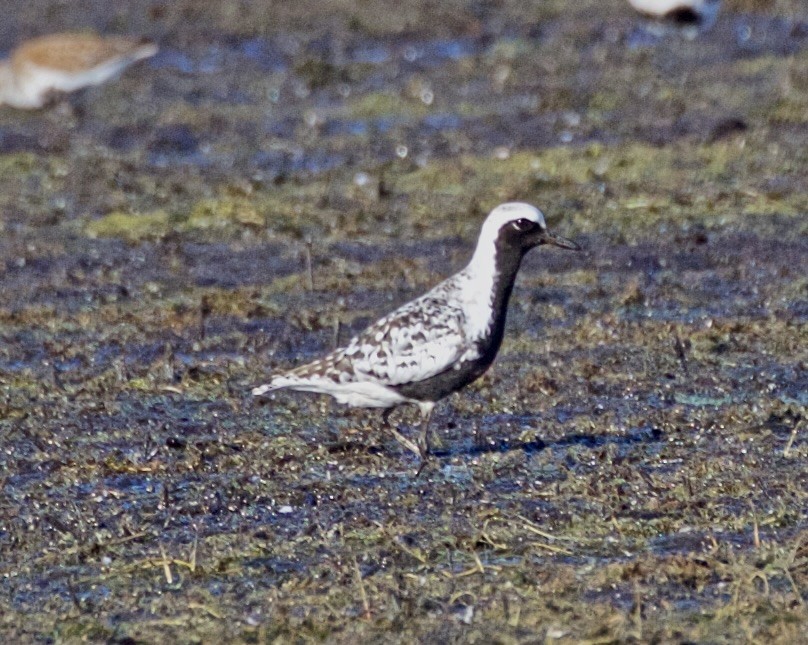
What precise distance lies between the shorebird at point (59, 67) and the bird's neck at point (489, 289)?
921 centimetres

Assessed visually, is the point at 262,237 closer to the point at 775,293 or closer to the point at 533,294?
the point at 533,294

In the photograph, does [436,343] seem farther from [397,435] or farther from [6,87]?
[6,87]

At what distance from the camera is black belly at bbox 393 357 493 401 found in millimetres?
6727

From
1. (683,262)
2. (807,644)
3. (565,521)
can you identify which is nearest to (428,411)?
(565,521)

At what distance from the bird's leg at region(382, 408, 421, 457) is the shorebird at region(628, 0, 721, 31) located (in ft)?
33.8

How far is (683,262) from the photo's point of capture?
9781 mm

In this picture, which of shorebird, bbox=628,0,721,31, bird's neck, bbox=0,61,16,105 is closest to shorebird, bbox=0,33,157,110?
bird's neck, bbox=0,61,16,105

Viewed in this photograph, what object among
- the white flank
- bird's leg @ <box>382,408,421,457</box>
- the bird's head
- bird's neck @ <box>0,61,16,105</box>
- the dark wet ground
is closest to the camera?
the dark wet ground

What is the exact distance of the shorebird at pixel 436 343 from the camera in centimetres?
672

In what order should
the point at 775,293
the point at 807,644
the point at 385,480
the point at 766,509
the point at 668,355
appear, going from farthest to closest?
the point at 775,293 < the point at 668,355 < the point at 385,480 < the point at 766,509 < the point at 807,644

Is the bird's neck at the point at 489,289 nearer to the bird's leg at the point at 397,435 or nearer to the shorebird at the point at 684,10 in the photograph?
the bird's leg at the point at 397,435

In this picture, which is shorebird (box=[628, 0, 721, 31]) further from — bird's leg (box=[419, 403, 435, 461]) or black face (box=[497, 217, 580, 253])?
bird's leg (box=[419, 403, 435, 461])

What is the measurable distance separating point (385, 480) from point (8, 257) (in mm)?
4642

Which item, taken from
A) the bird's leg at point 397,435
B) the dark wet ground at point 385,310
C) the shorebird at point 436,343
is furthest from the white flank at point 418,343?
the dark wet ground at point 385,310
